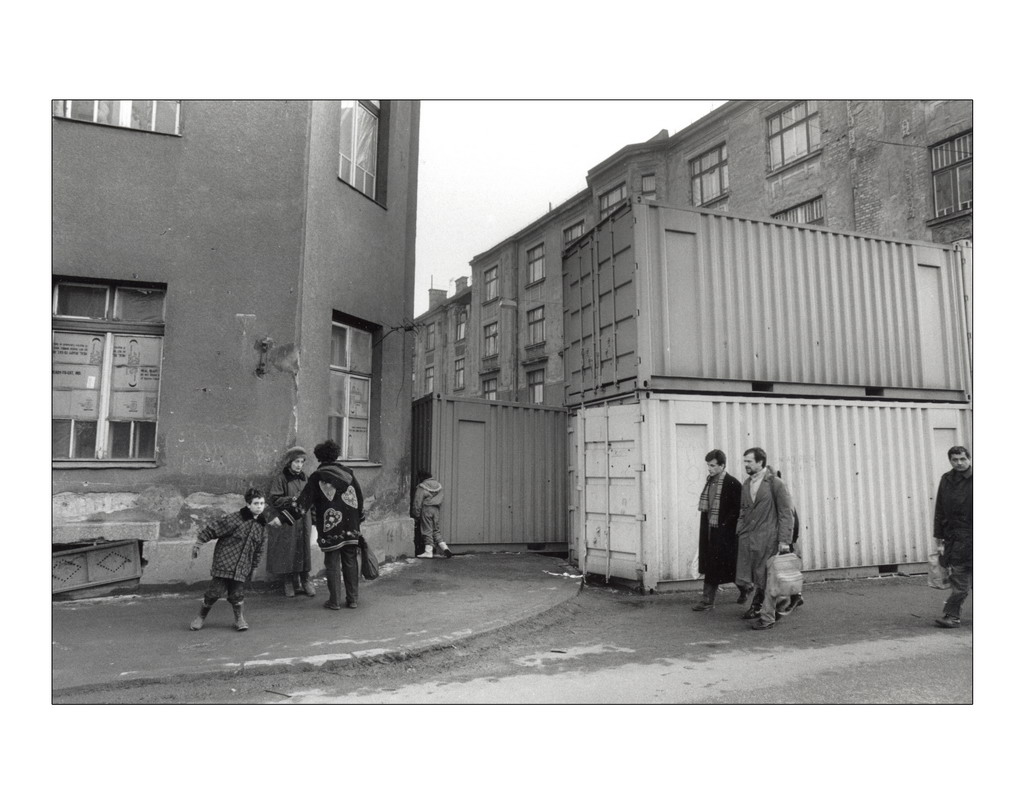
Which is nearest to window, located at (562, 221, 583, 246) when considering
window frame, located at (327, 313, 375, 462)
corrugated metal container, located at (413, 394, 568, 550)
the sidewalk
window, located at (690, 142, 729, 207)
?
window, located at (690, 142, 729, 207)

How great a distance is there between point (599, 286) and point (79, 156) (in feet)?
19.5

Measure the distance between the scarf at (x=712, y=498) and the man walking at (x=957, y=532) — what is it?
193 cm

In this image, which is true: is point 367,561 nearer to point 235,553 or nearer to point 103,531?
point 235,553

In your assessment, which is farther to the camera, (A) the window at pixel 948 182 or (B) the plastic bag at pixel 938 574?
(A) the window at pixel 948 182

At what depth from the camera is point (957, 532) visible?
237 inches

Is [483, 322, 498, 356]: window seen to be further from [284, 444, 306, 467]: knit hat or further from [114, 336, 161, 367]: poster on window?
[114, 336, 161, 367]: poster on window

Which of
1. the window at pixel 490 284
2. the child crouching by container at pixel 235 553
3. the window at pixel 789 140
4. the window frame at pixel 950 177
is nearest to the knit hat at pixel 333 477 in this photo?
the child crouching by container at pixel 235 553

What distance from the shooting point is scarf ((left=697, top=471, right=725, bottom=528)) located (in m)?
6.95

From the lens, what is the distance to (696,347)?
8.22 meters

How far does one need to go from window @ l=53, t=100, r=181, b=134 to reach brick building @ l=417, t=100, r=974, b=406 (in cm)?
480

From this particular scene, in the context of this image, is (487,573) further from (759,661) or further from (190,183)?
(190,183)

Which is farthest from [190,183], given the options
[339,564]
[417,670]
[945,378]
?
[945,378]

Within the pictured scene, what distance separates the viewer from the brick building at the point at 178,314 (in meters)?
6.85

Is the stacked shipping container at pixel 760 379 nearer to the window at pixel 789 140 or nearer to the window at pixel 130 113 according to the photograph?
the window at pixel 789 140
